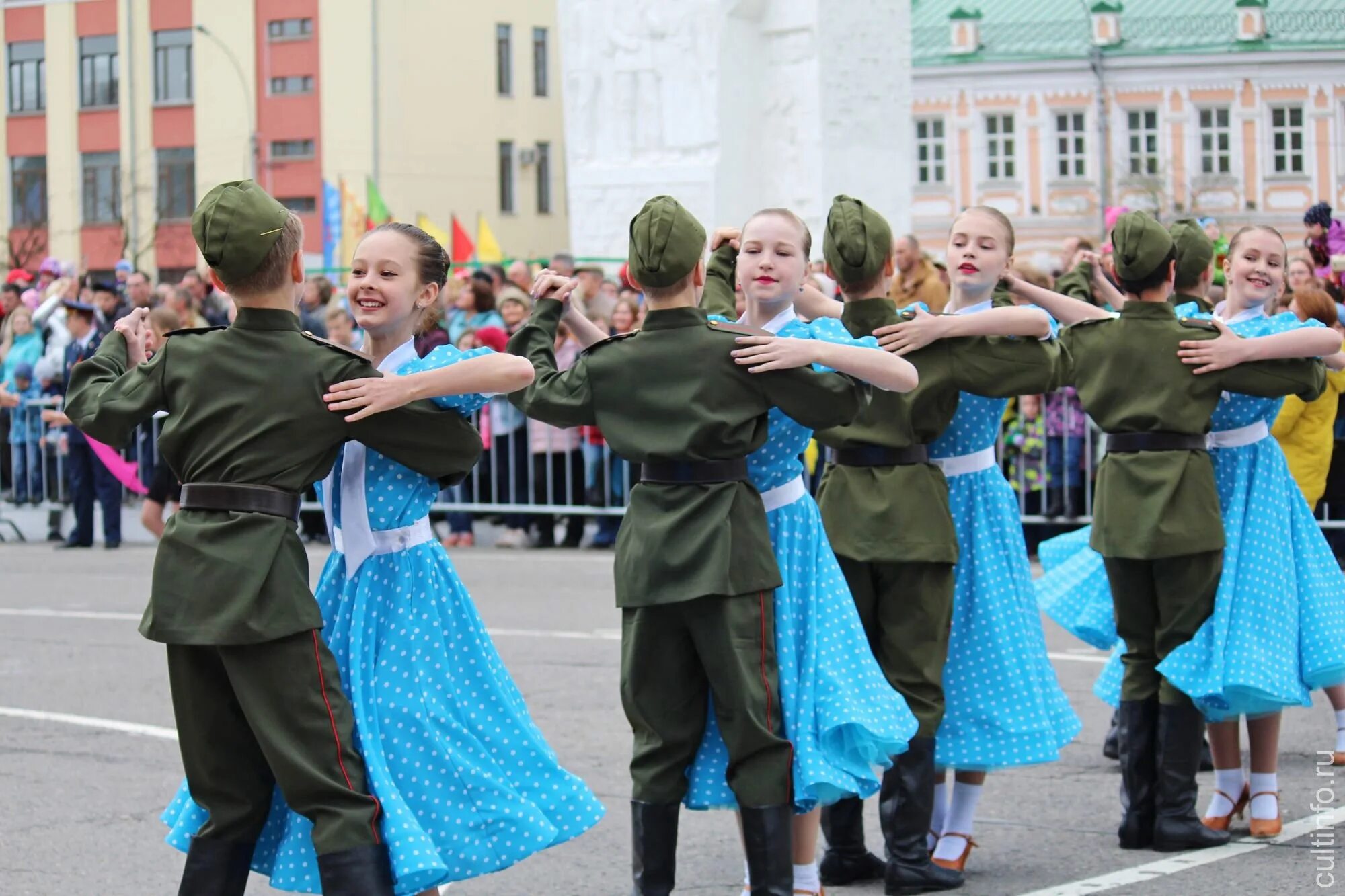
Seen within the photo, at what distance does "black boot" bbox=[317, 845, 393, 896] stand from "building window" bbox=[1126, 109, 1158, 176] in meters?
49.1

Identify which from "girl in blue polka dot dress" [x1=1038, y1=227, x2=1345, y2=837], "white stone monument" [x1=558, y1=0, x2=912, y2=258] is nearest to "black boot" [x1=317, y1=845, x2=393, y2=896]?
"girl in blue polka dot dress" [x1=1038, y1=227, x2=1345, y2=837]

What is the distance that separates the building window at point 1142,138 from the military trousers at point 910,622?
47191 millimetres

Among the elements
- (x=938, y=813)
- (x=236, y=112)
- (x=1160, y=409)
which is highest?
(x=236, y=112)

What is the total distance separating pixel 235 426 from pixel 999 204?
171ft

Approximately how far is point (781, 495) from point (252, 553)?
1590mm

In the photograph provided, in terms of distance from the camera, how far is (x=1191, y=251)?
7.22 m

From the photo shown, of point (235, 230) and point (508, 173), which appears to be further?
point (508, 173)

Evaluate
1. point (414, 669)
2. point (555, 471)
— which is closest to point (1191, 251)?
point (414, 669)

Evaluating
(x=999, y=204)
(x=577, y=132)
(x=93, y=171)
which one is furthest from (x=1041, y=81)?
(x=577, y=132)

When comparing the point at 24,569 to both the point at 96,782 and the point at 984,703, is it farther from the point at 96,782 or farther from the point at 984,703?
the point at 984,703

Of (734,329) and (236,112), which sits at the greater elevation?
(236,112)

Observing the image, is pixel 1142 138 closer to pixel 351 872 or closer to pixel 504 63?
pixel 504 63

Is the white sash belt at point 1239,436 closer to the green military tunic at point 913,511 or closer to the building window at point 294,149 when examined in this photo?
the green military tunic at point 913,511

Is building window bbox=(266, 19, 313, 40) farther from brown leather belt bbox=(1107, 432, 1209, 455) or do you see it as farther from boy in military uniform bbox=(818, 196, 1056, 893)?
boy in military uniform bbox=(818, 196, 1056, 893)
